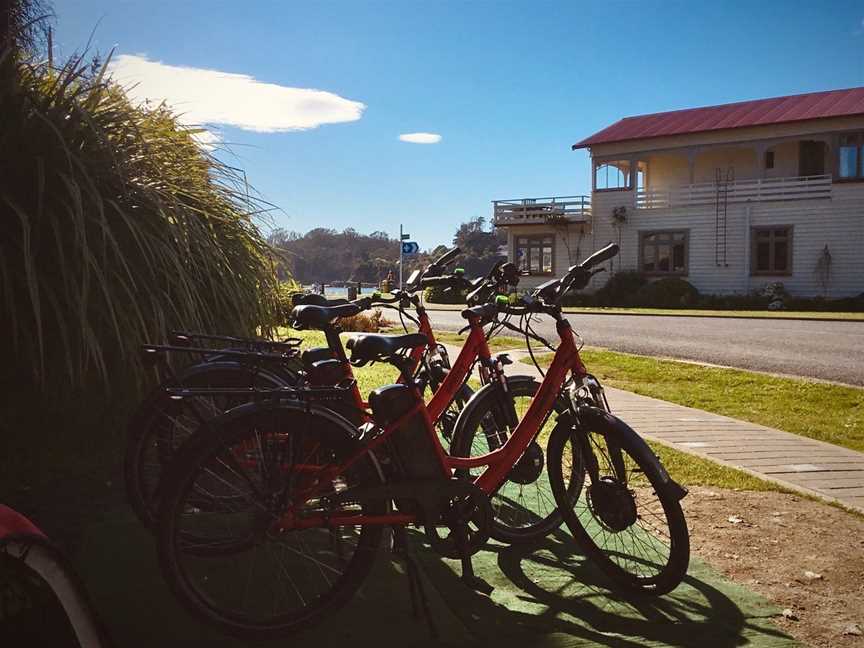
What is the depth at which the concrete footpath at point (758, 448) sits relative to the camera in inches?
195

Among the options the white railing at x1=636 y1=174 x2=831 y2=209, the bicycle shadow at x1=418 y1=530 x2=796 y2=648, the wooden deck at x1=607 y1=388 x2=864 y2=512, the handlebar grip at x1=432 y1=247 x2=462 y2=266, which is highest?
the white railing at x1=636 y1=174 x2=831 y2=209

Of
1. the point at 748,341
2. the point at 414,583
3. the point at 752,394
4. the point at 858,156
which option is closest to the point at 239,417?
the point at 414,583

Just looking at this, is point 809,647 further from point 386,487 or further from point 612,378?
point 612,378

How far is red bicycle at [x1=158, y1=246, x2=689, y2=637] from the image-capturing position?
105 inches

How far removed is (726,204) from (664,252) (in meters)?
3.30

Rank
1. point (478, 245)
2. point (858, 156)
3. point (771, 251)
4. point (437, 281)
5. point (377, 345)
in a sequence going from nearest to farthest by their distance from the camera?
point (377, 345) < point (437, 281) < point (858, 156) < point (771, 251) < point (478, 245)

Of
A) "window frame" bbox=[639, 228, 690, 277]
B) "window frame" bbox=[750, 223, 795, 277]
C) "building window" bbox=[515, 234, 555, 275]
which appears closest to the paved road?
"window frame" bbox=[750, 223, 795, 277]

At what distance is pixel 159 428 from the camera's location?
361 centimetres

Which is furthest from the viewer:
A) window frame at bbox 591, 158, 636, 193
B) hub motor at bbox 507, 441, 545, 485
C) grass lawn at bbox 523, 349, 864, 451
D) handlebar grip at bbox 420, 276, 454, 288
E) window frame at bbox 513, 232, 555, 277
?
window frame at bbox 513, 232, 555, 277

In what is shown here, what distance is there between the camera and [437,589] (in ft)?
10.8

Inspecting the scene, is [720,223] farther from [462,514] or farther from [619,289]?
[462,514]

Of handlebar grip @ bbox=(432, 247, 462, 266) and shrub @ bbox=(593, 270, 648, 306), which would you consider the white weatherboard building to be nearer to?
shrub @ bbox=(593, 270, 648, 306)

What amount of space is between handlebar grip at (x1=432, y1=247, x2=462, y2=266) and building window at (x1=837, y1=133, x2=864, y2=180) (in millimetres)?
32069

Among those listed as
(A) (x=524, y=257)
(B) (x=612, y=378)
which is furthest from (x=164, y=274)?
(A) (x=524, y=257)
